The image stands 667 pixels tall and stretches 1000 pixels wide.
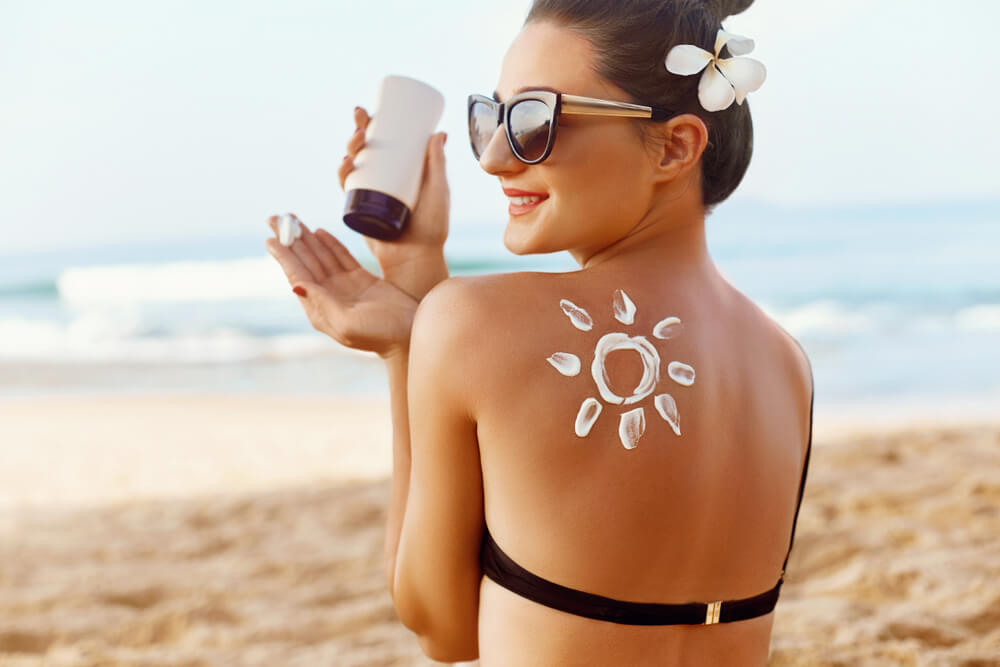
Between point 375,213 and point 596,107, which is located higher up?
point 596,107

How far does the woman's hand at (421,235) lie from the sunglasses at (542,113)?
0.40 metres

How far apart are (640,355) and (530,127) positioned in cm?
37

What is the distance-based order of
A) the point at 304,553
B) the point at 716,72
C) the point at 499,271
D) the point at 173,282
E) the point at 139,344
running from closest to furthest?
the point at 716,72
the point at 304,553
the point at 499,271
the point at 139,344
the point at 173,282

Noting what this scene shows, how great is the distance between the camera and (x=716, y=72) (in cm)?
139

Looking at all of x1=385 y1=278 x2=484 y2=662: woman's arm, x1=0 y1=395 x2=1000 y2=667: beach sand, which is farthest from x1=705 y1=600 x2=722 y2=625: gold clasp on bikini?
x1=0 y1=395 x2=1000 y2=667: beach sand

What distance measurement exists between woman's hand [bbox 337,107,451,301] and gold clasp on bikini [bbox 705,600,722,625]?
762 mm

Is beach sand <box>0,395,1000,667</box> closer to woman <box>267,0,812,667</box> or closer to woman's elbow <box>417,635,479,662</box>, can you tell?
woman's elbow <box>417,635,479,662</box>

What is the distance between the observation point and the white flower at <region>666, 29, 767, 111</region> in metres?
1.37

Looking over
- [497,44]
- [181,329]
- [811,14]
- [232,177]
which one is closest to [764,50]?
[811,14]

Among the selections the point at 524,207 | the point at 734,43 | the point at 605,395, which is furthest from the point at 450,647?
the point at 734,43

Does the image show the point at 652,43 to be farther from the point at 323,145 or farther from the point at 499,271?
the point at 323,145

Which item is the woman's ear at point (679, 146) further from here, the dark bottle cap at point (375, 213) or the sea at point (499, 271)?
the sea at point (499, 271)

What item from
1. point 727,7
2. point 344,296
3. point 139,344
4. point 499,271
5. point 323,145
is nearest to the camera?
point 727,7

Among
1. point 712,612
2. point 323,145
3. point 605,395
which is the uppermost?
A: point 605,395
